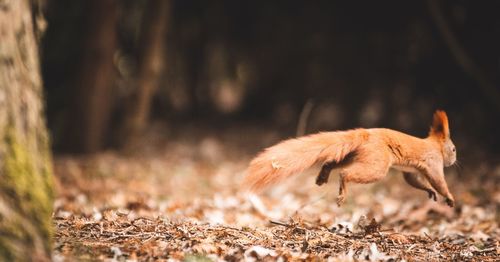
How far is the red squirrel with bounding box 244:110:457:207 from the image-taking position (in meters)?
3.73

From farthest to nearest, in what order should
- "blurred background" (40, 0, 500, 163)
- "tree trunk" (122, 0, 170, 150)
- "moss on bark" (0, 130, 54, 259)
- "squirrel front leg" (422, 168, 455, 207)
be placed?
"tree trunk" (122, 0, 170, 150) < "blurred background" (40, 0, 500, 163) < "squirrel front leg" (422, 168, 455, 207) < "moss on bark" (0, 130, 54, 259)

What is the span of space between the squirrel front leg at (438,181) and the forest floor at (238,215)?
1.01 feet

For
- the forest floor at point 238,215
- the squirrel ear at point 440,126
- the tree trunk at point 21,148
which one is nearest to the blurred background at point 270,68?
the forest floor at point 238,215

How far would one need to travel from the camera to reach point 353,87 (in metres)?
12.8

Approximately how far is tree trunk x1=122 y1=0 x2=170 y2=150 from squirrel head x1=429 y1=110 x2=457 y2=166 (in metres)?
6.34

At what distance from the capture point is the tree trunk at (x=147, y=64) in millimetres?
9977

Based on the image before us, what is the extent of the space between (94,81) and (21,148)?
746 centimetres

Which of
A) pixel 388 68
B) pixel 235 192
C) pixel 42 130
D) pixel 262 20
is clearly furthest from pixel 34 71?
pixel 262 20

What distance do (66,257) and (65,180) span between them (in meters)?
5.27

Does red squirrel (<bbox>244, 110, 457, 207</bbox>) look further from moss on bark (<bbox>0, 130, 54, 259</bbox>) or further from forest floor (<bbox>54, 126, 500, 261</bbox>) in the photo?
moss on bark (<bbox>0, 130, 54, 259</bbox>)

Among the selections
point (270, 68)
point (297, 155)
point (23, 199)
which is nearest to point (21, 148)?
point (23, 199)

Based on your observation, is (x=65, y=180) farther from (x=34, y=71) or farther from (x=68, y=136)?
(x=34, y=71)

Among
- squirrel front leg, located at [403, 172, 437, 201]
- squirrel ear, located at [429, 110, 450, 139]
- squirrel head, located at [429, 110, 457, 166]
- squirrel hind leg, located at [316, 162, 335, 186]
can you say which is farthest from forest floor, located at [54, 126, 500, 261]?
squirrel ear, located at [429, 110, 450, 139]

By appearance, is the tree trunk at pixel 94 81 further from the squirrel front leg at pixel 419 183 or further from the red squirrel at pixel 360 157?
the squirrel front leg at pixel 419 183
